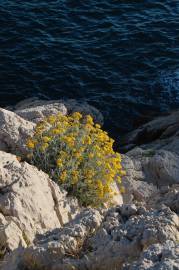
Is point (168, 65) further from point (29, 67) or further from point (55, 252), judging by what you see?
point (55, 252)

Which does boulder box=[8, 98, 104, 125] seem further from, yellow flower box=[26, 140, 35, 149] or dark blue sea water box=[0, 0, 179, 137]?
yellow flower box=[26, 140, 35, 149]

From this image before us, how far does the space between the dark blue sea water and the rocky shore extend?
16.2 ft

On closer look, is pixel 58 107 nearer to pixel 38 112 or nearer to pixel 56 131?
pixel 38 112

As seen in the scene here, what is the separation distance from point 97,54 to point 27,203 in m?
11.2

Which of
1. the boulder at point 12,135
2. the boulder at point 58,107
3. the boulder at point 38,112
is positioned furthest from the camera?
the boulder at point 58,107

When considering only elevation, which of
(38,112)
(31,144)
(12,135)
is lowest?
(38,112)

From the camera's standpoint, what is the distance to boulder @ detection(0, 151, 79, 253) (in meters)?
7.02

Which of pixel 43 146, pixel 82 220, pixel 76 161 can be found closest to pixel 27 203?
pixel 43 146

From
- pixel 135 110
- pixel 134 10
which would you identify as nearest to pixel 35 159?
pixel 135 110

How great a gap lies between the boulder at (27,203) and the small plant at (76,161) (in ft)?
1.20

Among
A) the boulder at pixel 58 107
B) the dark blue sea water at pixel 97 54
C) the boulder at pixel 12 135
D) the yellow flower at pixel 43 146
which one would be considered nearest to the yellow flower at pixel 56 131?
the yellow flower at pixel 43 146

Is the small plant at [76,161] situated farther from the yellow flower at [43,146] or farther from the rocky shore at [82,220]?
the rocky shore at [82,220]

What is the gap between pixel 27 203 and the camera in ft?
24.6

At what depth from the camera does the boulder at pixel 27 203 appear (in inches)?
276
